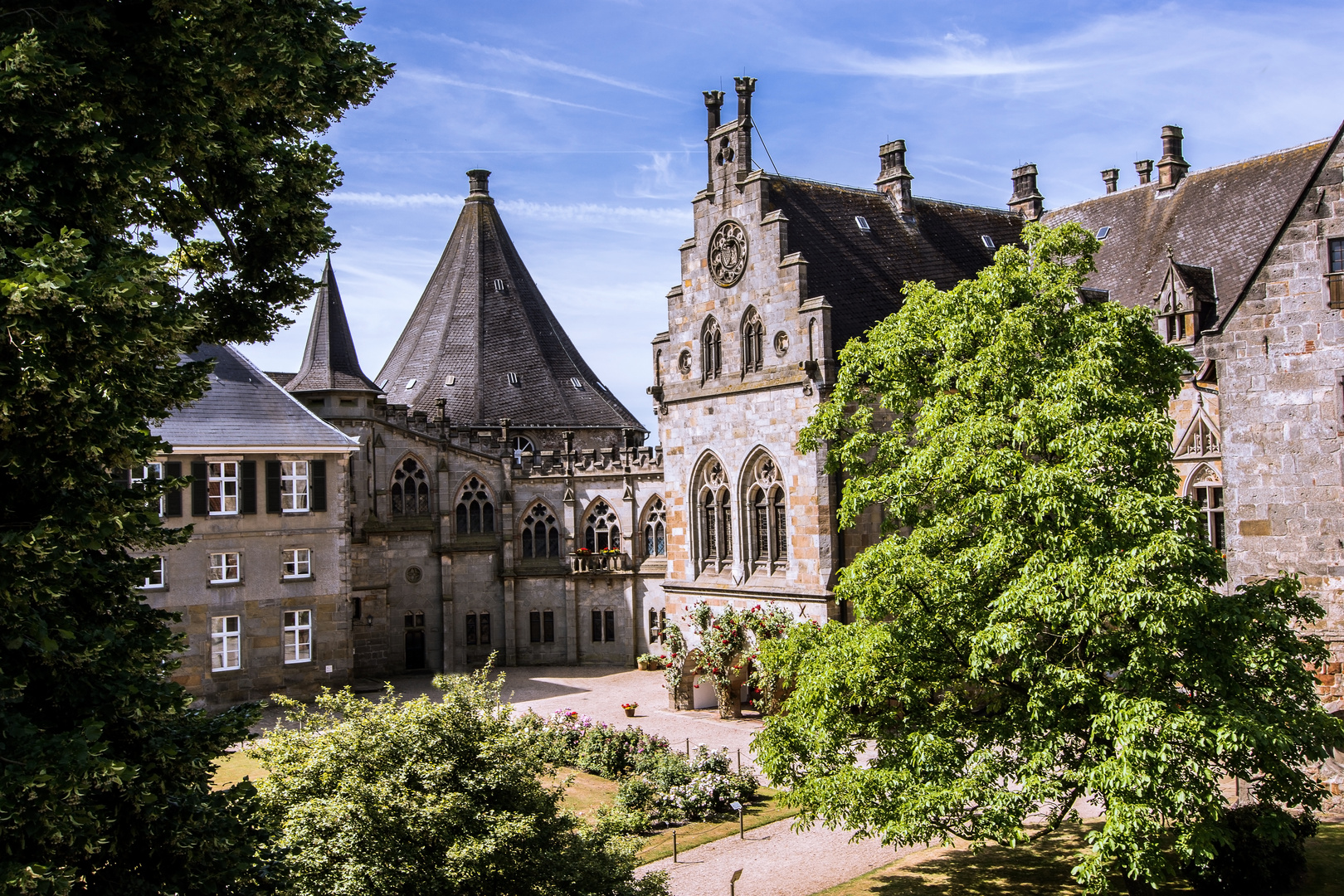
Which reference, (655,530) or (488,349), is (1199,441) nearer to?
(655,530)

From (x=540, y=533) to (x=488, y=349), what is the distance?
9831 mm

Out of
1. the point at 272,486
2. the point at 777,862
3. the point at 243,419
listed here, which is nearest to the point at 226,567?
the point at 272,486

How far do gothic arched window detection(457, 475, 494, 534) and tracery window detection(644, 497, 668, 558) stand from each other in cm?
655

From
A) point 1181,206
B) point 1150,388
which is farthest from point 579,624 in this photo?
point 1150,388

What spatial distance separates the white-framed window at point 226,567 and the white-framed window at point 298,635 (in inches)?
83.0

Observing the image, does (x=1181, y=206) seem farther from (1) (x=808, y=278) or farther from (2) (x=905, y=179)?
(1) (x=808, y=278)

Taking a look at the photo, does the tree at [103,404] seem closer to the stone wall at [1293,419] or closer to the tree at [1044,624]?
the tree at [1044,624]

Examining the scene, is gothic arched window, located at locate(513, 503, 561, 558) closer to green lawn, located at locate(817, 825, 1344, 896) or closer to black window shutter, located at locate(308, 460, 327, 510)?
black window shutter, located at locate(308, 460, 327, 510)

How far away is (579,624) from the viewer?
145 ft

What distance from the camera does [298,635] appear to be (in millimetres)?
35125

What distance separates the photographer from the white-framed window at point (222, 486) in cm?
3378

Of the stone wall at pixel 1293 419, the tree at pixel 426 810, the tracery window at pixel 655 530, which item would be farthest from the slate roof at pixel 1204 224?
the tree at pixel 426 810

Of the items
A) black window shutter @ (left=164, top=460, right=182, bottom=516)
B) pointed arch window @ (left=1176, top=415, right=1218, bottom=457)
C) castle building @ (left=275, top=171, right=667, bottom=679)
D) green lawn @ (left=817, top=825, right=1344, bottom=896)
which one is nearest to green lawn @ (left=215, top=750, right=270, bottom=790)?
black window shutter @ (left=164, top=460, right=182, bottom=516)

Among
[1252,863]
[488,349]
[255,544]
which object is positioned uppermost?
[488,349]
